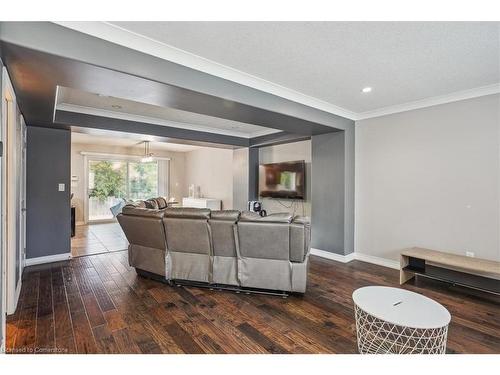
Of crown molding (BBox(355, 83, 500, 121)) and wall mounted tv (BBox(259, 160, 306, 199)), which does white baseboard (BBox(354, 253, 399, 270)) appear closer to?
wall mounted tv (BBox(259, 160, 306, 199))

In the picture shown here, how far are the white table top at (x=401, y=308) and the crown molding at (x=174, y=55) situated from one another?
93.8 inches

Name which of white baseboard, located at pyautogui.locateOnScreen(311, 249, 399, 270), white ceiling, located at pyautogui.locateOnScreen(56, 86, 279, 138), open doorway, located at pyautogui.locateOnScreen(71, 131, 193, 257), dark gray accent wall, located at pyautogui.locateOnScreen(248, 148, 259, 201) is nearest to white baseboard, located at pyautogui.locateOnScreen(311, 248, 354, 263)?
white baseboard, located at pyautogui.locateOnScreen(311, 249, 399, 270)

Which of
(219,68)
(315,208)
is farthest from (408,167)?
(219,68)

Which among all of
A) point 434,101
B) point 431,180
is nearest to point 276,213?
point 431,180

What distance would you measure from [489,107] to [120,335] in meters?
4.70

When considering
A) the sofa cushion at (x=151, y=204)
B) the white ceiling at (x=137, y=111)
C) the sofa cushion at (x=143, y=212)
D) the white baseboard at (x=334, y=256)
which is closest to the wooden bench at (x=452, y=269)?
the white baseboard at (x=334, y=256)

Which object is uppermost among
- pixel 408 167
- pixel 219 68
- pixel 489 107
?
pixel 219 68

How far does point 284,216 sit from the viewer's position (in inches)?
113

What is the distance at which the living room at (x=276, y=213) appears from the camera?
2.02 meters

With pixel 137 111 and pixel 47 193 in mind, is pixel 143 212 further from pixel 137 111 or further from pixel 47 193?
pixel 47 193

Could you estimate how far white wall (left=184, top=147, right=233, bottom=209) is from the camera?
26.3ft

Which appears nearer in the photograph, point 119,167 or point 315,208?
point 315,208
